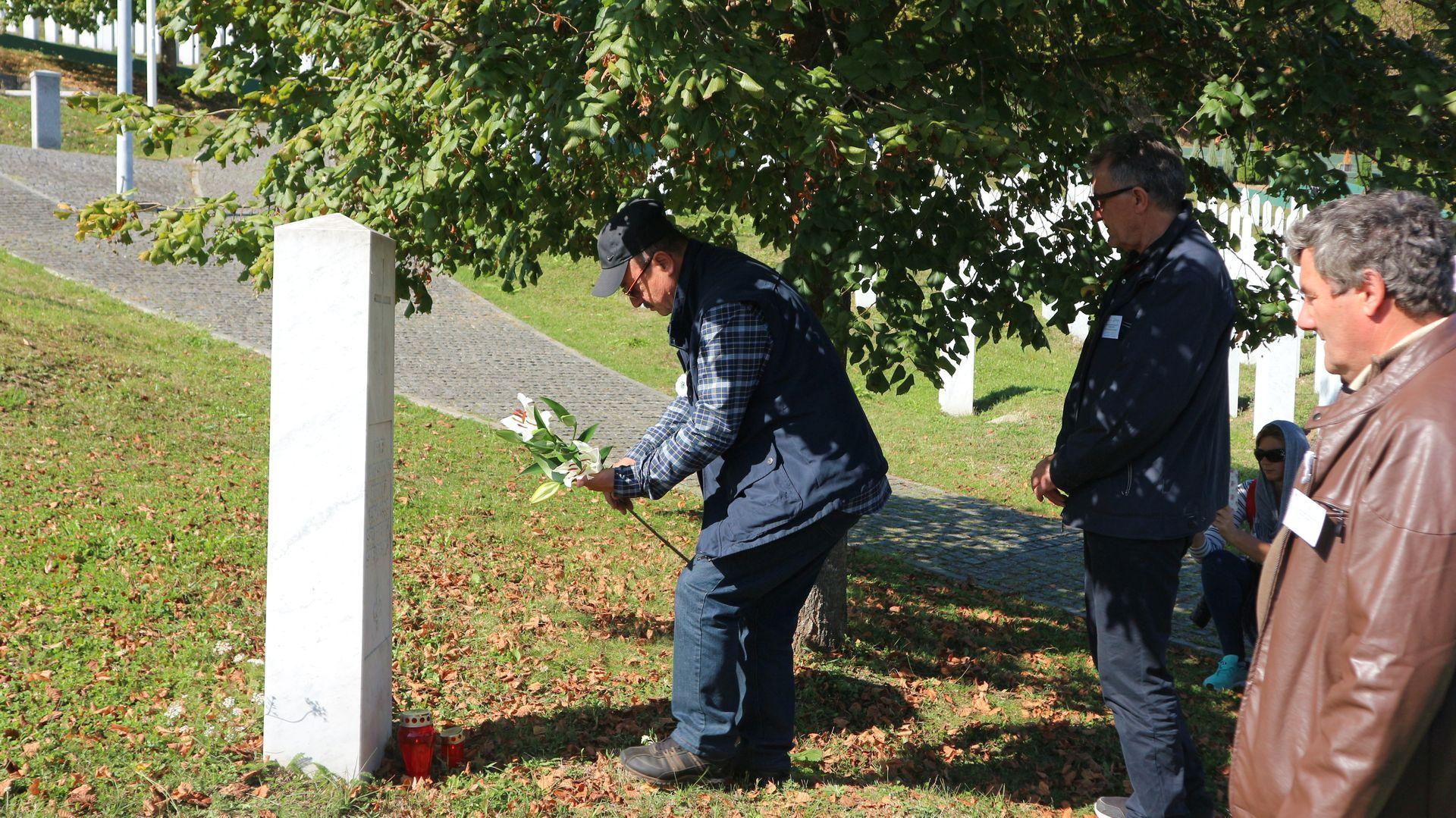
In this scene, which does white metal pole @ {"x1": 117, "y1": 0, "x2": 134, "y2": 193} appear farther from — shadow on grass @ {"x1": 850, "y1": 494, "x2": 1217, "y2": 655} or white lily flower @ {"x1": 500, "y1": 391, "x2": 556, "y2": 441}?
white lily flower @ {"x1": 500, "y1": 391, "x2": 556, "y2": 441}

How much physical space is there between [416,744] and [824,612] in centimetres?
225

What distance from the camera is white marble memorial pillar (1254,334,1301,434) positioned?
1033 centimetres

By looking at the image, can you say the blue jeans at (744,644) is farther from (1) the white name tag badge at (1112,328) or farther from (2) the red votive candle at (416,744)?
(1) the white name tag badge at (1112,328)

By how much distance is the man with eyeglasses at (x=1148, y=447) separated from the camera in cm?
331

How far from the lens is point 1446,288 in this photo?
2021 millimetres

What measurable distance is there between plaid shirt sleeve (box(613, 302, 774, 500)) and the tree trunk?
6.96 feet

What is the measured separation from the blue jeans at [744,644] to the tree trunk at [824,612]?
1640 millimetres

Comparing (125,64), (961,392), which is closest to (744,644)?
(961,392)

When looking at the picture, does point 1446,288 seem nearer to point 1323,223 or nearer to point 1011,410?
point 1323,223

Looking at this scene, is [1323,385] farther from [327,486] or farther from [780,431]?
[327,486]

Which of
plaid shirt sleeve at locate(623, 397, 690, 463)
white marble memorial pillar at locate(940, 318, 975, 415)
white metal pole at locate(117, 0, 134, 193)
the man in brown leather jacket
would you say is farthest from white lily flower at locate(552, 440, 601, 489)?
white metal pole at locate(117, 0, 134, 193)

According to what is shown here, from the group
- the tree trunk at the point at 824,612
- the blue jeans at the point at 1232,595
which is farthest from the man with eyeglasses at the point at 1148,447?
the blue jeans at the point at 1232,595

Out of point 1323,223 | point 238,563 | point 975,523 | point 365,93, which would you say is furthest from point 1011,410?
point 1323,223

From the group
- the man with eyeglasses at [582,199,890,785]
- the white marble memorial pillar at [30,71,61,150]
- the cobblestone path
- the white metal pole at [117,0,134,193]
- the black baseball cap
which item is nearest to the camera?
the man with eyeglasses at [582,199,890,785]
